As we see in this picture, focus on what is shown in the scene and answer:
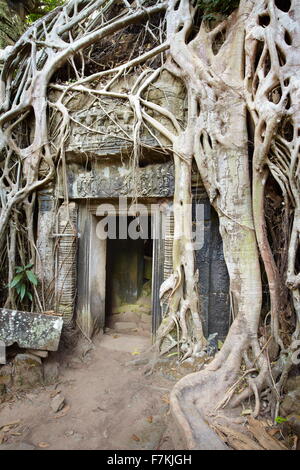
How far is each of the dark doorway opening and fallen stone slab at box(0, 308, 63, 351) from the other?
2520mm

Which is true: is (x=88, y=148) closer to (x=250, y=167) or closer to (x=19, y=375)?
(x=250, y=167)

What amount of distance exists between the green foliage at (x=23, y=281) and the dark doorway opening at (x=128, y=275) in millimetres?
2010

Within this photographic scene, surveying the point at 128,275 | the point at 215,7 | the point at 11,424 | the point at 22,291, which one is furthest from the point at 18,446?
the point at 215,7

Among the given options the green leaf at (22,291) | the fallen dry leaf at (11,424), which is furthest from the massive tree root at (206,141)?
the fallen dry leaf at (11,424)

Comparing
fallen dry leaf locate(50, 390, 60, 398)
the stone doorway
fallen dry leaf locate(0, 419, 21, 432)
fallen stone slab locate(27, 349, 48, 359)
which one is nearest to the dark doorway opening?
the stone doorway

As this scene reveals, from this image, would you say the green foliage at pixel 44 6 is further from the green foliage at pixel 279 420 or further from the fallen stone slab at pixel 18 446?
the green foliage at pixel 279 420

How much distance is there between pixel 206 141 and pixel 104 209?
1.59 metres

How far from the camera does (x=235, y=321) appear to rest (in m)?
2.54

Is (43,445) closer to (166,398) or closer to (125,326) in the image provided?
(166,398)

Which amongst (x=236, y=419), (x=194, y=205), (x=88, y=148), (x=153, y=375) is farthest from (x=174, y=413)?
(x=88, y=148)

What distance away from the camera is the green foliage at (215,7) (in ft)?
9.39

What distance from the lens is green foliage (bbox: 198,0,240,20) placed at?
2.86 m

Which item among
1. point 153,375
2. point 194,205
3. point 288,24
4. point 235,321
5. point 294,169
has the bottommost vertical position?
point 153,375

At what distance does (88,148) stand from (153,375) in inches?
108
